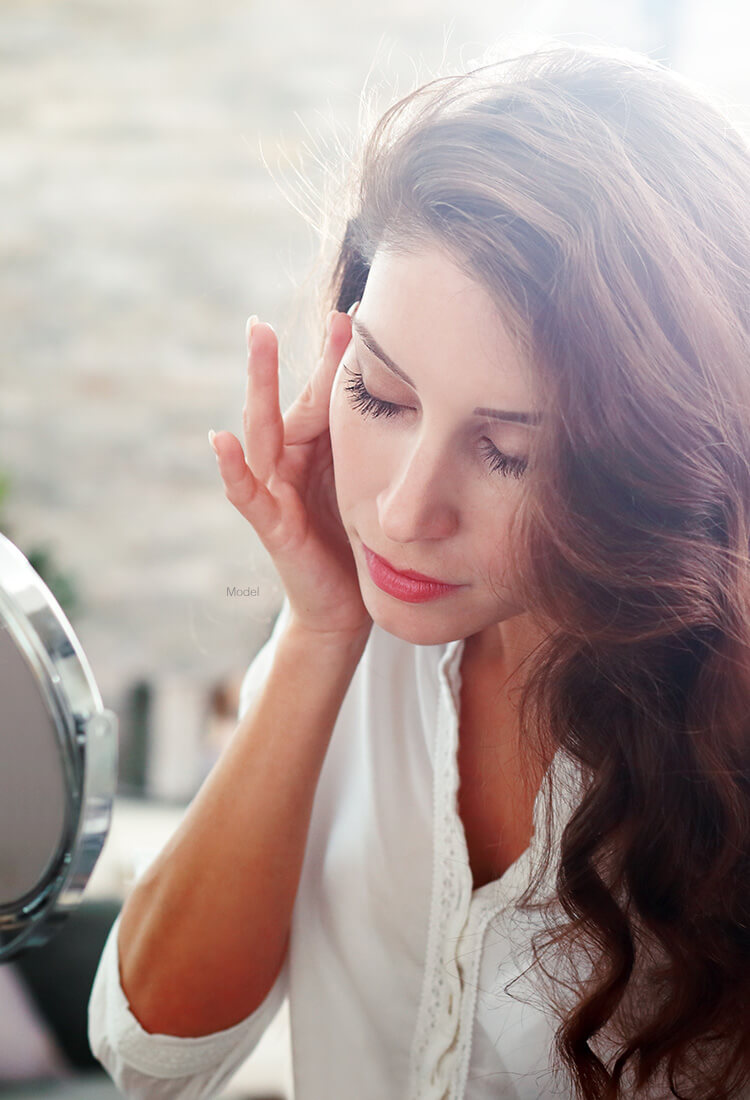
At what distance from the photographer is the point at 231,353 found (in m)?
2.25

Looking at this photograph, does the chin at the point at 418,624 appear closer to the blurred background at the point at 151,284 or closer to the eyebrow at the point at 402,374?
the eyebrow at the point at 402,374

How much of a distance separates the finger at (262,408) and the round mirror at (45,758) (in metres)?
0.35

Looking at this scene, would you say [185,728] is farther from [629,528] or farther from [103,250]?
[629,528]

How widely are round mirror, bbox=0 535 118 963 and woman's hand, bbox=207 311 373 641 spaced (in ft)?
1.15

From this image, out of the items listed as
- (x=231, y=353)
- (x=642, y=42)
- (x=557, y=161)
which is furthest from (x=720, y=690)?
(x=231, y=353)

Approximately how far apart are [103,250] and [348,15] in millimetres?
751

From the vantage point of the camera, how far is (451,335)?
1.84 ft

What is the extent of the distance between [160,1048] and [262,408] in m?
0.55

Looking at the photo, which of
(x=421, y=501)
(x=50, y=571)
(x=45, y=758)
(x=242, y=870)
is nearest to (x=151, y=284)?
(x=50, y=571)

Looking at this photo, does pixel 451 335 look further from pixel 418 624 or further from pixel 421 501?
pixel 418 624

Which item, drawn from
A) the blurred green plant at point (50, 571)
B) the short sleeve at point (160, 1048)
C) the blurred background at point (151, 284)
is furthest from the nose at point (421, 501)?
the blurred green plant at point (50, 571)

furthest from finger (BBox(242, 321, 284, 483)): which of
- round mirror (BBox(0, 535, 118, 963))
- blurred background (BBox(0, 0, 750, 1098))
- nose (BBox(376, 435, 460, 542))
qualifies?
blurred background (BBox(0, 0, 750, 1098))

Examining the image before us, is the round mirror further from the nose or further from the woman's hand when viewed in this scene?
the woman's hand

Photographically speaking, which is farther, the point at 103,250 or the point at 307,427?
the point at 103,250
